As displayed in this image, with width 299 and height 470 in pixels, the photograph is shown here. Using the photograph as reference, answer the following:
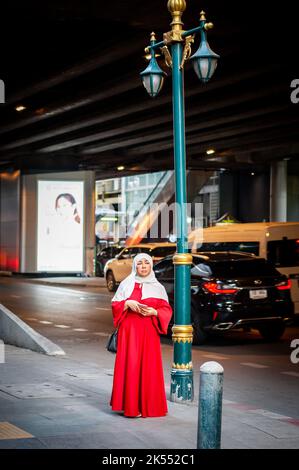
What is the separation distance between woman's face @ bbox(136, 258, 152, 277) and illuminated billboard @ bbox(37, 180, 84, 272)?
129 ft

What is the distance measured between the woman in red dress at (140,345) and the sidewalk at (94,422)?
7.0 inches

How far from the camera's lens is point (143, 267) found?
8.37 m

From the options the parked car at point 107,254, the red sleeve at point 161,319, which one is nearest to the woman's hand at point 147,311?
the red sleeve at point 161,319

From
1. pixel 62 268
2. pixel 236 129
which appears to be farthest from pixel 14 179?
pixel 236 129

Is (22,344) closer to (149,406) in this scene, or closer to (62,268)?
(149,406)

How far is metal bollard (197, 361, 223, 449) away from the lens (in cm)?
610

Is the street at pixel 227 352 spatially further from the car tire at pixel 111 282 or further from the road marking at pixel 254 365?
the car tire at pixel 111 282

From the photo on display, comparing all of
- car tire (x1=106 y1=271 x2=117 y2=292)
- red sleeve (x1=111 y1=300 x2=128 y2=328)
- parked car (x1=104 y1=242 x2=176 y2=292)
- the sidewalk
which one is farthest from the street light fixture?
car tire (x1=106 y1=271 x2=117 y2=292)

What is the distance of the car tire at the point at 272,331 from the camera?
16.1 metres

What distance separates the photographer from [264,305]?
600 inches

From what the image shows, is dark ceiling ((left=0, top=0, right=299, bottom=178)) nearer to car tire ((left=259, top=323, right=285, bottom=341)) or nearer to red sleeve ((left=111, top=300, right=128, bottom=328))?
car tire ((left=259, top=323, right=285, bottom=341))

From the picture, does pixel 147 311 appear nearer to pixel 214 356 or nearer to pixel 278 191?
pixel 214 356

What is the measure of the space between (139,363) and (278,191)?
1548 inches

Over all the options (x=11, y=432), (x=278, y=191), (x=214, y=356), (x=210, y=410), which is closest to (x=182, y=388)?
(x=11, y=432)
